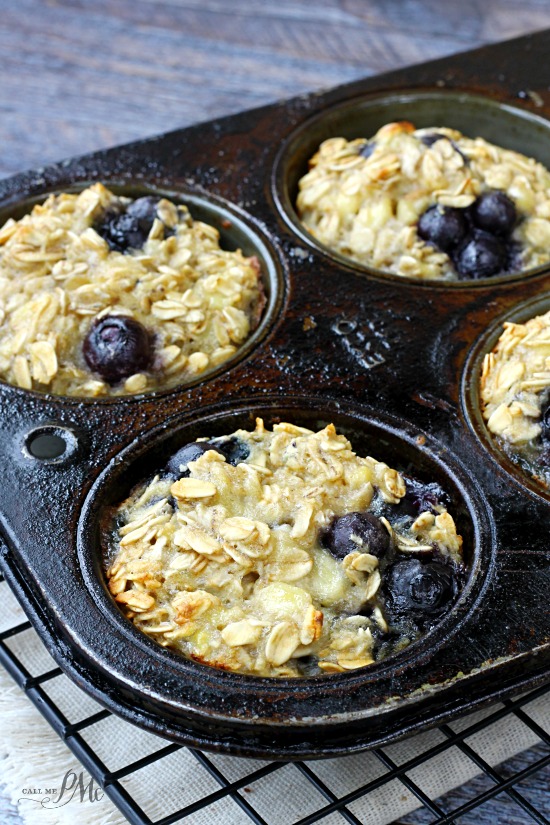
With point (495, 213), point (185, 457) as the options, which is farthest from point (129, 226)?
point (495, 213)

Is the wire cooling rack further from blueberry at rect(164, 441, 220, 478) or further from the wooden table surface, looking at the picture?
the wooden table surface

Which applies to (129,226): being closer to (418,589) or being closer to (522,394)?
(522,394)

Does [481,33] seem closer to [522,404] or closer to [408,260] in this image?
[408,260]

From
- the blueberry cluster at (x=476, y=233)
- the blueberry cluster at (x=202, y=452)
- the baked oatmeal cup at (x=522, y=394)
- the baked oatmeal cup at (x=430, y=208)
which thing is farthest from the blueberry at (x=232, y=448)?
the blueberry cluster at (x=476, y=233)

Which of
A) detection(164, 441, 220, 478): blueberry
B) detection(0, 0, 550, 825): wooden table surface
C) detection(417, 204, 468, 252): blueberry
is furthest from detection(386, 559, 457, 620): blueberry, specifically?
detection(0, 0, 550, 825): wooden table surface

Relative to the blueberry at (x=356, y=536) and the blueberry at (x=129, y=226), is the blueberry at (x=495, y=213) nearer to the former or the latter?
the blueberry at (x=129, y=226)

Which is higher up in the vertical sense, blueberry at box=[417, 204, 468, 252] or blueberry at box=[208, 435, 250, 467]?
blueberry at box=[417, 204, 468, 252]
